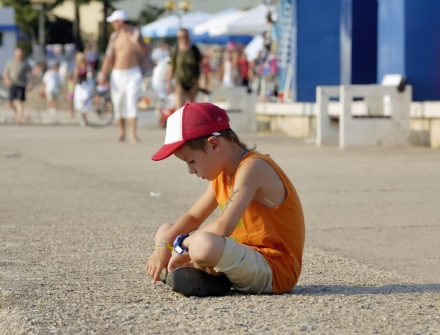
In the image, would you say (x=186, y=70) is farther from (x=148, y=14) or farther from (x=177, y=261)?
(x=148, y=14)

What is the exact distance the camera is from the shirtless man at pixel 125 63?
16.4 m

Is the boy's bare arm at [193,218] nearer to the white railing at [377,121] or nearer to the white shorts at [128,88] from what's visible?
the white railing at [377,121]

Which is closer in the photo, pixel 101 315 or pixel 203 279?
pixel 101 315

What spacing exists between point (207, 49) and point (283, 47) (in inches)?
1187

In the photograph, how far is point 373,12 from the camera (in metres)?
18.7

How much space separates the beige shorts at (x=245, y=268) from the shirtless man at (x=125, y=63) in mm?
11576

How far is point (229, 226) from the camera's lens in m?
4.91

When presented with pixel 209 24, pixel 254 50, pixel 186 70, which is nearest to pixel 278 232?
pixel 186 70

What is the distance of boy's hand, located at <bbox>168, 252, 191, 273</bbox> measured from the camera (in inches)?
198

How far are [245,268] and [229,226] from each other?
19 centimetres

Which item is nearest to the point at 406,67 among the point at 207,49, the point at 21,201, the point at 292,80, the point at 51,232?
the point at 292,80

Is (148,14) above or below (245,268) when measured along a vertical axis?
above

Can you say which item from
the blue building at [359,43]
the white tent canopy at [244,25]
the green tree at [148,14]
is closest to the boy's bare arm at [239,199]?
the blue building at [359,43]

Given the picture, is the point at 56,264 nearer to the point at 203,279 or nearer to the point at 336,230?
the point at 203,279
